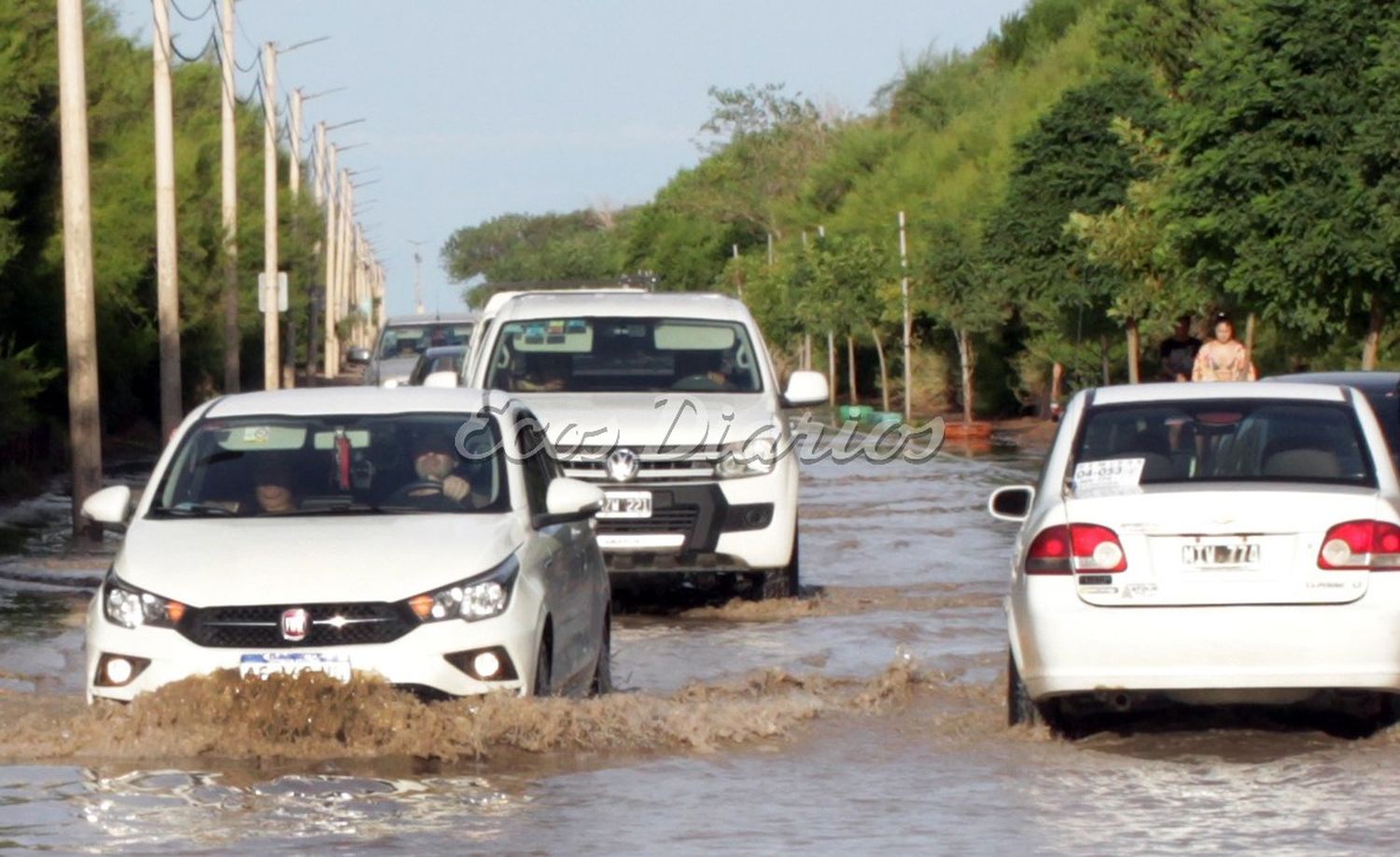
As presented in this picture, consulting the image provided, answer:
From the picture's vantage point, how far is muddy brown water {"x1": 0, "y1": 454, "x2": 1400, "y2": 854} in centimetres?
787

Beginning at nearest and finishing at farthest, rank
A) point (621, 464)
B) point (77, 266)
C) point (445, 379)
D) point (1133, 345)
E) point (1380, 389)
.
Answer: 1. point (1380, 389)
2. point (621, 464)
3. point (445, 379)
4. point (77, 266)
5. point (1133, 345)

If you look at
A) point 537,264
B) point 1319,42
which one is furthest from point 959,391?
point 537,264

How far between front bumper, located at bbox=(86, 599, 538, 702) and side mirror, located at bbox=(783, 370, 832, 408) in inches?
252

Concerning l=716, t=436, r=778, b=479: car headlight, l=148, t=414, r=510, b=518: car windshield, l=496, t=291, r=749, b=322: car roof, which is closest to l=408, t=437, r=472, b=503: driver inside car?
l=148, t=414, r=510, b=518: car windshield

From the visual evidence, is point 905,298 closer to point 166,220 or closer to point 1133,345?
point 1133,345

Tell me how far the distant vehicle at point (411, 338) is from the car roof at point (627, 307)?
1734cm

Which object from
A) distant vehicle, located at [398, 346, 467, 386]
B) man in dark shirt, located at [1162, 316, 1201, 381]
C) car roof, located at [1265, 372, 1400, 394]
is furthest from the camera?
distant vehicle, located at [398, 346, 467, 386]

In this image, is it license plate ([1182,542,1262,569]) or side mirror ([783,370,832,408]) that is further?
side mirror ([783,370,832,408])

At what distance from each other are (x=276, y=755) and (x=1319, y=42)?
18351mm

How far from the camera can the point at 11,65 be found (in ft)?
81.8

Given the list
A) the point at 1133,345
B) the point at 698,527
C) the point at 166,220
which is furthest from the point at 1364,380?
the point at 1133,345

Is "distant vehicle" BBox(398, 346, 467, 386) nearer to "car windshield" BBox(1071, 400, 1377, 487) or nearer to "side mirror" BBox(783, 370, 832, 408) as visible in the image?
"side mirror" BBox(783, 370, 832, 408)

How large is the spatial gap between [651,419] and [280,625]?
620cm

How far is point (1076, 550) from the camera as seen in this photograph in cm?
926
